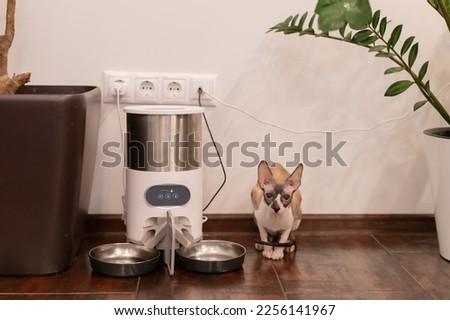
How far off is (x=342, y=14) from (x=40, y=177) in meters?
0.77

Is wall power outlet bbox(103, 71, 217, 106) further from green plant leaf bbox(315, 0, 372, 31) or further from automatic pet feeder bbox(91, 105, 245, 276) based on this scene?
green plant leaf bbox(315, 0, 372, 31)

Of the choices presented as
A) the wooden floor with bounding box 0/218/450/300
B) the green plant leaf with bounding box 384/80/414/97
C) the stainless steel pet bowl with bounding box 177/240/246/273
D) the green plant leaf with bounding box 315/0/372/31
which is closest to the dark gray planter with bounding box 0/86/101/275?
the wooden floor with bounding box 0/218/450/300

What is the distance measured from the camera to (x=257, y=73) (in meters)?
1.70

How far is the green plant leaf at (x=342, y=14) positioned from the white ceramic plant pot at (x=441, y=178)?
35cm

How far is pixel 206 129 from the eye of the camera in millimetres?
1721

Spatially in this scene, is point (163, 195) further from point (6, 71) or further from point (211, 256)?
point (6, 71)

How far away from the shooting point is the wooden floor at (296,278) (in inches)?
51.3

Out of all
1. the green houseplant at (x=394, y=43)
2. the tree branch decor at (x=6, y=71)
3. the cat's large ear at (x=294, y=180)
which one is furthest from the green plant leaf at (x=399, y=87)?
the tree branch decor at (x=6, y=71)

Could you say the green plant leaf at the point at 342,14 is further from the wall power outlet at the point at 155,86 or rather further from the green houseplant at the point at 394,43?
the wall power outlet at the point at 155,86

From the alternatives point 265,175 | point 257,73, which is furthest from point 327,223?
point 257,73

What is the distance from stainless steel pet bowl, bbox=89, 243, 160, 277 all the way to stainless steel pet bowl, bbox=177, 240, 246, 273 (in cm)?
7

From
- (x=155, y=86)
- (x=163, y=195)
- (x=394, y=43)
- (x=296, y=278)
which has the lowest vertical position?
(x=296, y=278)
